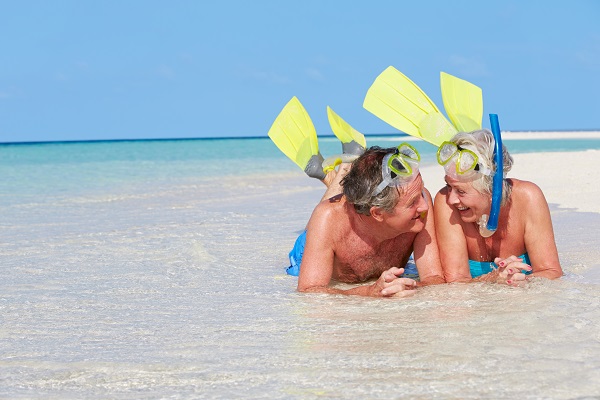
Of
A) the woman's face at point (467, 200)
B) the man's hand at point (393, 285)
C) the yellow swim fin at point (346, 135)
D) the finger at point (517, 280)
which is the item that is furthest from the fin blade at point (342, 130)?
the finger at point (517, 280)

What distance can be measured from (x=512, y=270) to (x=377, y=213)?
0.81m

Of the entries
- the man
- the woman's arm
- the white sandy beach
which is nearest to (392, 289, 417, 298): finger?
the man

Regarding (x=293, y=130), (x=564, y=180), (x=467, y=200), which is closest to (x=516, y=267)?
(x=467, y=200)

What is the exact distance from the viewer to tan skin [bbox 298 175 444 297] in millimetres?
4207

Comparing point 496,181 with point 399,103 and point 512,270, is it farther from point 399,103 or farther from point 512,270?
point 399,103

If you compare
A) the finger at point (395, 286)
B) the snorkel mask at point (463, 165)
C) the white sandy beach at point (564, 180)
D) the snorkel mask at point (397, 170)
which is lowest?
the white sandy beach at point (564, 180)

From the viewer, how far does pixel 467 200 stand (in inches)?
167

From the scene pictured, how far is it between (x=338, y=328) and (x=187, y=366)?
2.70 feet

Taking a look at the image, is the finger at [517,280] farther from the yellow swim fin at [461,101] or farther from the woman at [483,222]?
the yellow swim fin at [461,101]

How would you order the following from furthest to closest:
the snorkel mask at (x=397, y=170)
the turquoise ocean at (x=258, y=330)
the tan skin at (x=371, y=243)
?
the tan skin at (x=371, y=243) < the snorkel mask at (x=397, y=170) < the turquoise ocean at (x=258, y=330)

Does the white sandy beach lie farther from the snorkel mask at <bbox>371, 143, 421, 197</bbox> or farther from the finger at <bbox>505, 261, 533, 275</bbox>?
the snorkel mask at <bbox>371, 143, 421, 197</bbox>

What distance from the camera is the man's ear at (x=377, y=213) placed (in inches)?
165

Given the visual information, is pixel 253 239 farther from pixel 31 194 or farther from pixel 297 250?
pixel 31 194

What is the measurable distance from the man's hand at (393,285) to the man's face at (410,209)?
0.25m
